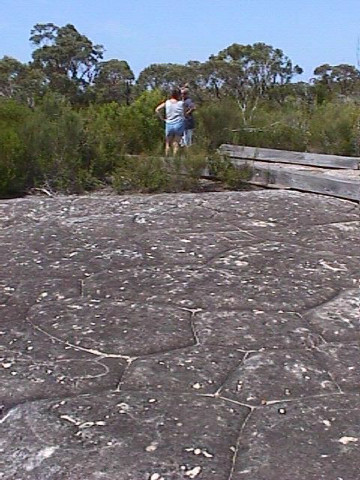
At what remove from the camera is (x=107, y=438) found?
2.64m

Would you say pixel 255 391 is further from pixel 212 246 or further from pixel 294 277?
pixel 212 246

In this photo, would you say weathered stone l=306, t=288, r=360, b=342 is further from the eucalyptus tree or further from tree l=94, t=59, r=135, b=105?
tree l=94, t=59, r=135, b=105

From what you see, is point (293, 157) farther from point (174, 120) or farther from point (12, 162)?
point (12, 162)

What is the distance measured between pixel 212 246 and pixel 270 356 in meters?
1.81

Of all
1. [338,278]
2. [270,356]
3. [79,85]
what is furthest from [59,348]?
[79,85]

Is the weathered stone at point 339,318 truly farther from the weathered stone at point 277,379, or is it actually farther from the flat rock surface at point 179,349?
the weathered stone at point 277,379

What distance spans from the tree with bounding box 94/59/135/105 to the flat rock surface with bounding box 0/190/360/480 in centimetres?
2794

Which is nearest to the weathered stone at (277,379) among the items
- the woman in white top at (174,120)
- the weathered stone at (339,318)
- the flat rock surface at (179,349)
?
the flat rock surface at (179,349)

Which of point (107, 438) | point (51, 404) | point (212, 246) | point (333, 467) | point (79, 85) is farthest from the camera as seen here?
point (79, 85)

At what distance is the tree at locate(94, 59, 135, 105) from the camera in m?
33.0

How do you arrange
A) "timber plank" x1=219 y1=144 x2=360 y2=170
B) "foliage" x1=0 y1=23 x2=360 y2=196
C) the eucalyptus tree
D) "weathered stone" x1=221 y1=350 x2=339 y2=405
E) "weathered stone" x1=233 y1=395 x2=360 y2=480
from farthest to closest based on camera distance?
the eucalyptus tree
"timber plank" x1=219 y1=144 x2=360 y2=170
"foliage" x1=0 y1=23 x2=360 y2=196
"weathered stone" x1=221 y1=350 x2=339 y2=405
"weathered stone" x1=233 y1=395 x2=360 y2=480

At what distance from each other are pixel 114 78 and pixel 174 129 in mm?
25877

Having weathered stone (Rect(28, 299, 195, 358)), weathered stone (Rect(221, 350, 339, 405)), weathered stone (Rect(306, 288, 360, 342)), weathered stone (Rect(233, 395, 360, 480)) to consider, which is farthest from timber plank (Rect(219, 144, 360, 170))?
weathered stone (Rect(233, 395, 360, 480))

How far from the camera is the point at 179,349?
3367 mm
